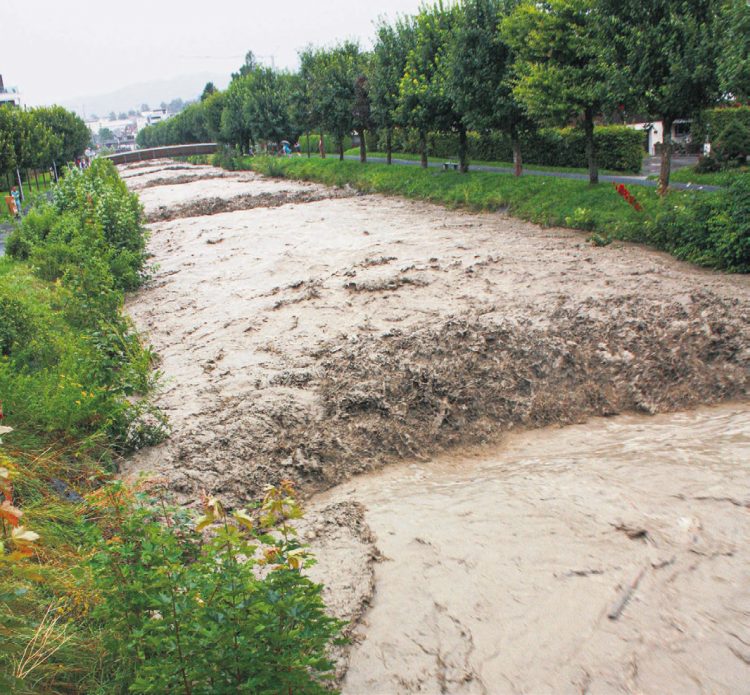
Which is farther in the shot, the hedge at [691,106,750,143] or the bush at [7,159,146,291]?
the hedge at [691,106,750,143]

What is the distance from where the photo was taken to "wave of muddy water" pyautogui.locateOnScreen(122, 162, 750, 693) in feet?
14.4

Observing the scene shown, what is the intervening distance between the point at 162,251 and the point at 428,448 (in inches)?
579

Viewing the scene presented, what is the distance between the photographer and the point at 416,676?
4.11m

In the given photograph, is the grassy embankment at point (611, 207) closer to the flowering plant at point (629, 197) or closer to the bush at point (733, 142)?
the flowering plant at point (629, 197)

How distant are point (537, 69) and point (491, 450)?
48.6 ft

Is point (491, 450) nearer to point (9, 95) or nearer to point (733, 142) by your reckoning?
point (733, 142)

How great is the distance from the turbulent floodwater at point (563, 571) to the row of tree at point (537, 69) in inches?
377

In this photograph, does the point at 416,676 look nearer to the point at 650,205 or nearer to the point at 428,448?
the point at 428,448

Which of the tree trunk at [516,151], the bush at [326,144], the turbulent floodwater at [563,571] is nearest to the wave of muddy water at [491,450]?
the turbulent floodwater at [563,571]

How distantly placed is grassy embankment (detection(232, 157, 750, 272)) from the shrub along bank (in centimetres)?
1121

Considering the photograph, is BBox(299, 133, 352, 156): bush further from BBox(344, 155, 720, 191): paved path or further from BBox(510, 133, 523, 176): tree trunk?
BBox(510, 133, 523, 176): tree trunk

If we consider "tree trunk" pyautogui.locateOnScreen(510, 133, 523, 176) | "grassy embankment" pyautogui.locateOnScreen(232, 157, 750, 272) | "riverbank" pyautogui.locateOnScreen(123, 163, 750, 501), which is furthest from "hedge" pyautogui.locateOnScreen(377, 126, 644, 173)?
"riverbank" pyautogui.locateOnScreen(123, 163, 750, 501)

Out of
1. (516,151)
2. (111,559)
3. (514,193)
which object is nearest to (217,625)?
(111,559)

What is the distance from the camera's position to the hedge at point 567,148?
88.5 ft
